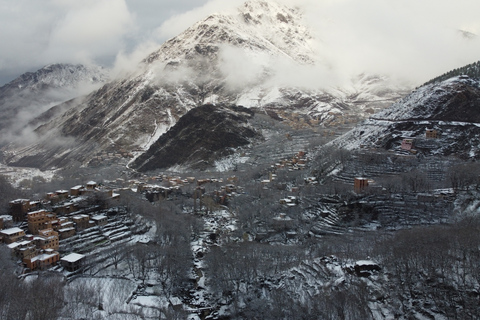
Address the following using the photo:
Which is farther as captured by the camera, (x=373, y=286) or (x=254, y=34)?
(x=254, y=34)

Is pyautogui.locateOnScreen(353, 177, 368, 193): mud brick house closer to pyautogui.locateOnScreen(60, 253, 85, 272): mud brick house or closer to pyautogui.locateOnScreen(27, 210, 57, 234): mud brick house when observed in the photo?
pyautogui.locateOnScreen(60, 253, 85, 272): mud brick house

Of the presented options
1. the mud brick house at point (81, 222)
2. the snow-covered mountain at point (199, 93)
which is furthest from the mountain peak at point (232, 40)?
the mud brick house at point (81, 222)

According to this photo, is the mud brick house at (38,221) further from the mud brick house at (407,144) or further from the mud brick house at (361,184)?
the mud brick house at (407,144)

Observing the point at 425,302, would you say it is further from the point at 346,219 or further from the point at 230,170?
the point at 230,170

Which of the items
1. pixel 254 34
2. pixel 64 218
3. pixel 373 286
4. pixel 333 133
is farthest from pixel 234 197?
pixel 254 34

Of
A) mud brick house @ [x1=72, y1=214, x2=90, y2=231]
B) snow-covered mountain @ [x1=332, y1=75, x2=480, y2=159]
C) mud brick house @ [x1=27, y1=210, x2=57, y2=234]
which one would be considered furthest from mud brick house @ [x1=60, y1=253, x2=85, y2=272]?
snow-covered mountain @ [x1=332, y1=75, x2=480, y2=159]

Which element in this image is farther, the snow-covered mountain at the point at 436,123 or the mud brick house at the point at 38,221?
the snow-covered mountain at the point at 436,123
